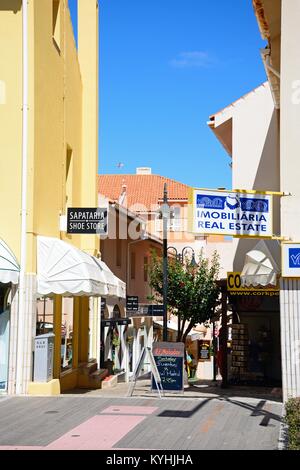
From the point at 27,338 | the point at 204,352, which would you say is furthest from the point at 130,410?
the point at 204,352

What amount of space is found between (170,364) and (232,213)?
5.08 meters

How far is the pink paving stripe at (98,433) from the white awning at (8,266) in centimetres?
390

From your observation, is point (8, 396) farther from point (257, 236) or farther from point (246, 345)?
point (246, 345)

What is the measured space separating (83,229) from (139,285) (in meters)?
20.3

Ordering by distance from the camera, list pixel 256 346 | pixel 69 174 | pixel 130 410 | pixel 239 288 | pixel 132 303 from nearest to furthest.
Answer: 1. pixel 130 410
2. pixel 239 288
3. pixel 69 174
4. pixel 256 346
5. pixel 132 303

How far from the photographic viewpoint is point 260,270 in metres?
17.2

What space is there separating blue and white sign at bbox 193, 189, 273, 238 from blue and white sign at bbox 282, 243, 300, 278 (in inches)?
18.8

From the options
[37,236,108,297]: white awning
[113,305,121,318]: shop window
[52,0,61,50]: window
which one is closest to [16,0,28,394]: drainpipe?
[37,236,108,297]: white awning

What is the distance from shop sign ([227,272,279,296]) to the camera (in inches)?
801

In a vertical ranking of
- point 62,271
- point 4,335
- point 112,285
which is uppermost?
point 62,271

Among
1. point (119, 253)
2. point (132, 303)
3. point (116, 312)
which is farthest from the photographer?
point (119, 253)

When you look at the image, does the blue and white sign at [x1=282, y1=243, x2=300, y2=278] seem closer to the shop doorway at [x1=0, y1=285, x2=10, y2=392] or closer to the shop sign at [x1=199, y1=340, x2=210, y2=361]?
the shop doorway at [x1=0, y1=285, x2=10, y2=392]

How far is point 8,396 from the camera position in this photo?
15.4 m

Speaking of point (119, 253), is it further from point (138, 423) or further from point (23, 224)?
point (138, 423)
